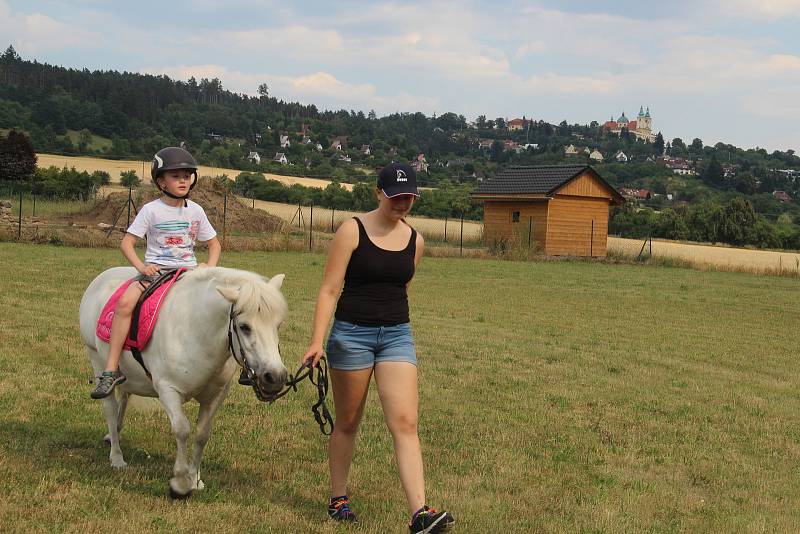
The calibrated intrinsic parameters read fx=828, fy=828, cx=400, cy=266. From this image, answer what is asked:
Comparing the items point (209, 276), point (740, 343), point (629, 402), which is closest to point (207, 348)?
point (209, 276)

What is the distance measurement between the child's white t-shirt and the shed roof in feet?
117

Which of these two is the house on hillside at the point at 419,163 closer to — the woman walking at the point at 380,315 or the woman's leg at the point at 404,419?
the woman walking at the point at 380,315

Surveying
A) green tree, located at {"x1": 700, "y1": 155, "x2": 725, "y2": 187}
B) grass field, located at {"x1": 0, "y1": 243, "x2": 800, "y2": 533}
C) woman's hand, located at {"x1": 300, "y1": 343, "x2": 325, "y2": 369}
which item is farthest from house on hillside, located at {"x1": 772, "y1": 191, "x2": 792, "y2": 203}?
woman's hand, located at {"x1": 300, "y1": 343, "x2": 325, "y2": 369}

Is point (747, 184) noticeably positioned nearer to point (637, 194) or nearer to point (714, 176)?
point (714, 176)

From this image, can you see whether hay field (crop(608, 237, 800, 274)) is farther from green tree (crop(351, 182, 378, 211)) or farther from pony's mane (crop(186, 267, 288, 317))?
pony's mane (crop(186, 267, 288, 317))

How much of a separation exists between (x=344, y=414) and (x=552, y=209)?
36627mm

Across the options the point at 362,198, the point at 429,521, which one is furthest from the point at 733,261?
the point at 429,521

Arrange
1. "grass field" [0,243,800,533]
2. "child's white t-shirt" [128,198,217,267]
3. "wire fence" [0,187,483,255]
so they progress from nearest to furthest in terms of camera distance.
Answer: "grass field" [0,243,800,533]
"child's white t-shirt" [128,198,217,267]
"wire fence" [0,187,483,255]

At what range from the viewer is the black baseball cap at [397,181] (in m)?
4.95

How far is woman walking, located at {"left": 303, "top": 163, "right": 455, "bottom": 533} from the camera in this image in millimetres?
4957

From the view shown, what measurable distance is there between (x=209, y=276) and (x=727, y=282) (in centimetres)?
2785

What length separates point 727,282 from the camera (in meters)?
30.0

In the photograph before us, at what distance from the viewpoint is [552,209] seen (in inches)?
1608

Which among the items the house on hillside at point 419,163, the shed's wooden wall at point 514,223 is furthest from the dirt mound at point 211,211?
the house on hillside at point 419,163
